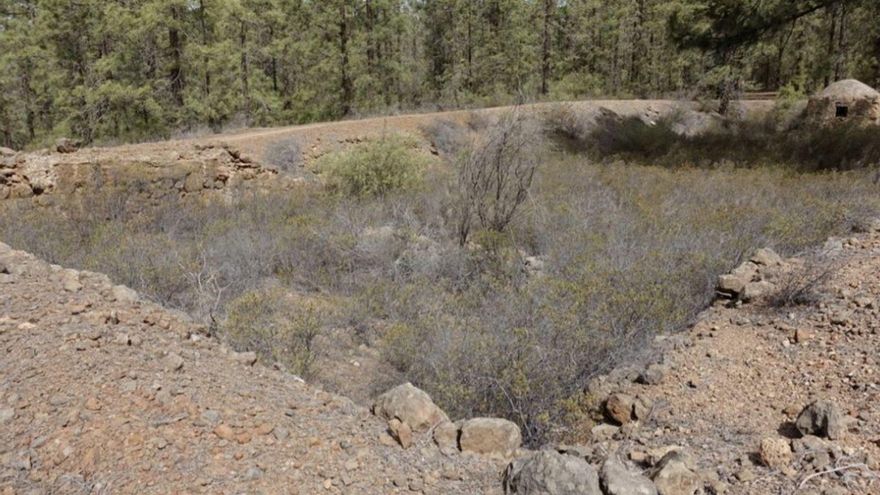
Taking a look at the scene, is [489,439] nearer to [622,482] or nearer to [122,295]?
[622,482]

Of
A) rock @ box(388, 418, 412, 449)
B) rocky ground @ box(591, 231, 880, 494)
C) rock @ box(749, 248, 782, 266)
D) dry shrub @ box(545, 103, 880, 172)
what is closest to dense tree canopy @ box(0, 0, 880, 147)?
dry shrub @ box(545, 103, 880, 172)

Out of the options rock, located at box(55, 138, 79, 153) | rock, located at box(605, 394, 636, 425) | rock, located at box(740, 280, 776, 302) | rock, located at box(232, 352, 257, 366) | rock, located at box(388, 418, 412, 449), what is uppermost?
rock, located at box(55, 138, 79, 153)

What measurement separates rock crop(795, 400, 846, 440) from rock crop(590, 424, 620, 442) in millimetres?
1036

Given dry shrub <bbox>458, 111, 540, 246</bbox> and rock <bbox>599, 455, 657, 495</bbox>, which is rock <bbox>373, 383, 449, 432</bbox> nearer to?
rock <bbox>599, 455, 657, 495</bbox>

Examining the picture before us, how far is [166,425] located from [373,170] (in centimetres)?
855

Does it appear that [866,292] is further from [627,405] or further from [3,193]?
[3,193]

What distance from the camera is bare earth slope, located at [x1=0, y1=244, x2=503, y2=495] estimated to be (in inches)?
96.7

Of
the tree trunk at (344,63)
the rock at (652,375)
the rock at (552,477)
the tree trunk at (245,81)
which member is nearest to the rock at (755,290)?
the rock at (652,375)

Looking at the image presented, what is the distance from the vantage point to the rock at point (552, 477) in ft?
8.01

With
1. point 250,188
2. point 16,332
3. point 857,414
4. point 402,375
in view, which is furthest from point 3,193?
point 857,414

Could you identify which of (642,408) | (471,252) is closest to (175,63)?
(471,252)

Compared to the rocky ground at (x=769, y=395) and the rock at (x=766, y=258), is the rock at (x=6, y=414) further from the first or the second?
the rock at (x=766, y=258)

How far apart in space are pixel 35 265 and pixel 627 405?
477 cm

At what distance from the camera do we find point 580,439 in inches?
141
